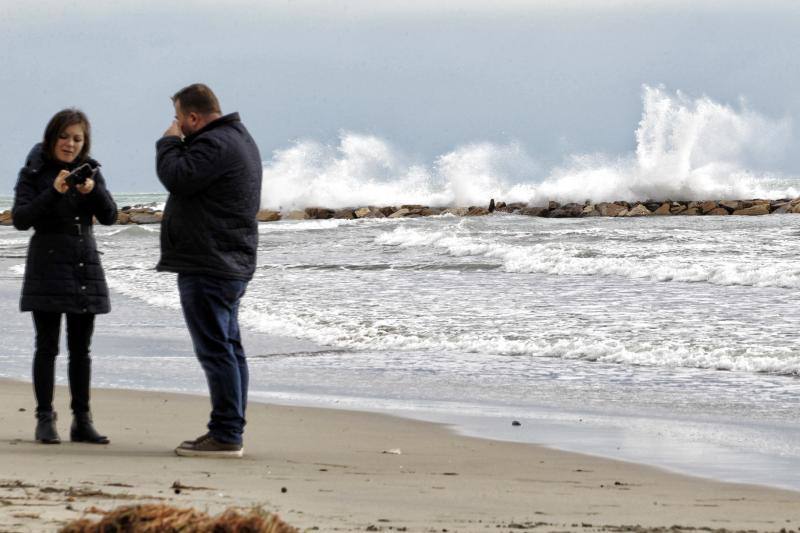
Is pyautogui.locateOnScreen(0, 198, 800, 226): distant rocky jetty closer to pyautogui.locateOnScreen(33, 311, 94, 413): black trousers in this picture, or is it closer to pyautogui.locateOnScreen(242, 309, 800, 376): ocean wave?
pyautogui.locateOnScreen(242, 309, 800, 376): ocean wave

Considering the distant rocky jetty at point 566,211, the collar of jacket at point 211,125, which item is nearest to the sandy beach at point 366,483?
the collar of jacket at point 211,125

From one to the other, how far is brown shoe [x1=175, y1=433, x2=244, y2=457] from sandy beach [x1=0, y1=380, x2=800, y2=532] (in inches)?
2.9

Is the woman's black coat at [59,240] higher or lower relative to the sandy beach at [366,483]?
higher

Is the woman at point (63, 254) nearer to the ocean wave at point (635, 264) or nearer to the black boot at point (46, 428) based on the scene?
the black boot at point (46, 428)

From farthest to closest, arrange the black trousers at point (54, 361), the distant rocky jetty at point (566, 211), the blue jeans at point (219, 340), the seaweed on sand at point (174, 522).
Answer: the distant rocky jetty at point (566, 211)
the black trousers at point (54, 361)
the blue jeans at point (219, 340)
the seaweed on sand at point (174, 522)

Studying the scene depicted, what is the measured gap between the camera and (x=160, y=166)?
5430mm

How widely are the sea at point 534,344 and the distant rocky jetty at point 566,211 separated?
22738 millimetres

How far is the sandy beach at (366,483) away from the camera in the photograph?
4.13 meters

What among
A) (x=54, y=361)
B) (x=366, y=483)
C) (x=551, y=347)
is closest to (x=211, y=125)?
(x=54, y=361)

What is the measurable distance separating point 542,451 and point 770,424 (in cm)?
170

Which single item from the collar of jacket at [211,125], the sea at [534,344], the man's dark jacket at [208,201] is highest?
the collar of jacket at [211,125]

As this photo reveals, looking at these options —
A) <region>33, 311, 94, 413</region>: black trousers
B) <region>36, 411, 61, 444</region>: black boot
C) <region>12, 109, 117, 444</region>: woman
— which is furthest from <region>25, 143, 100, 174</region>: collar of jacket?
<region>36, 411, 61, 444</region>: black boot

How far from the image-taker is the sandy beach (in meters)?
4.13

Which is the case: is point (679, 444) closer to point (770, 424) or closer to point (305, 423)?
point (770, 424)
